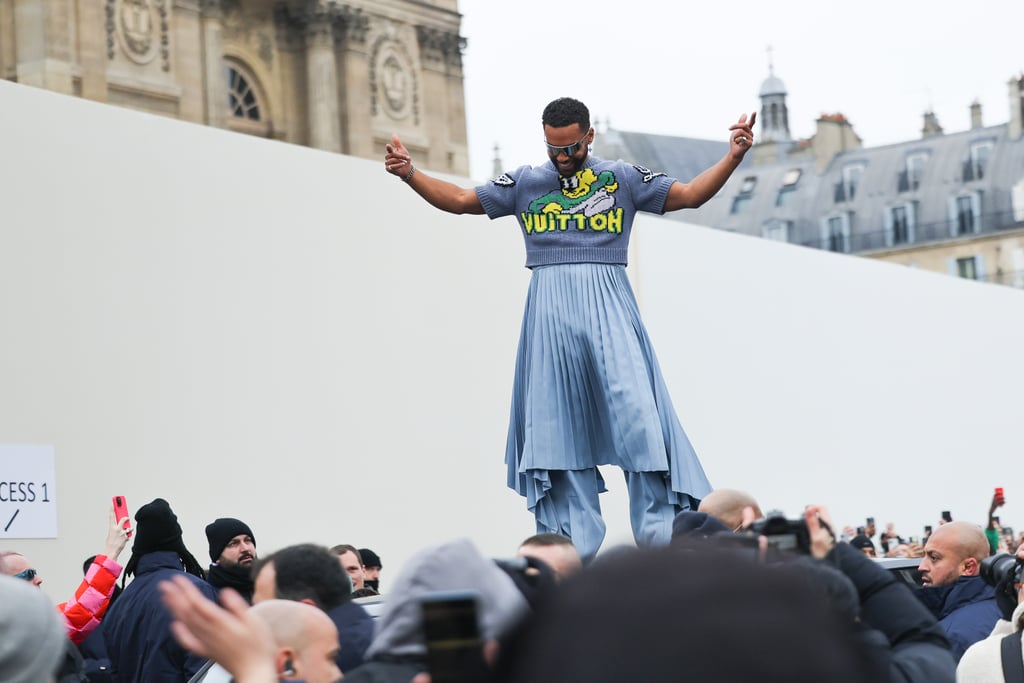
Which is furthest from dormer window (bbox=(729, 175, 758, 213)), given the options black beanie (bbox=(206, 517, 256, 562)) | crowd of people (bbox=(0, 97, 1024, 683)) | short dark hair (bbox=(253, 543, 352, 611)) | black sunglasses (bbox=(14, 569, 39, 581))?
short dark hair (bbox=(253, 543, 352, 611))

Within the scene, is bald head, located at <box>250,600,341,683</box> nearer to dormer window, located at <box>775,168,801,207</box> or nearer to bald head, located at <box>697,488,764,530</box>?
bald head, located at <box>697,488,764,530</box>

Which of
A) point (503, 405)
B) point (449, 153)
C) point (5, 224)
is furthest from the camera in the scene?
point (449, 153)

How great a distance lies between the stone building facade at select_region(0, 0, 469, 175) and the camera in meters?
24.6

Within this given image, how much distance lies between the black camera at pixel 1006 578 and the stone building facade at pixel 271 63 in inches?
833

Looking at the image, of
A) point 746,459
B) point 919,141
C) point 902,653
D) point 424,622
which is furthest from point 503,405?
point 919,141

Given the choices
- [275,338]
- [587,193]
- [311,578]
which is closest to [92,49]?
[275,338]

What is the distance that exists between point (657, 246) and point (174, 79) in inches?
545

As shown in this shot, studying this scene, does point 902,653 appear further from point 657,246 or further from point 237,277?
point 657,246

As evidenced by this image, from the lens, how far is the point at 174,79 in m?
27.0

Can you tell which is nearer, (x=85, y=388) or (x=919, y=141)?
(x=85, y=388)

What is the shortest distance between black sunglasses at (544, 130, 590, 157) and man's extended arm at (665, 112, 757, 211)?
36cm

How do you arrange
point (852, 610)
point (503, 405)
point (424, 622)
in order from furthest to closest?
point (503, 405)
point (852, 610)
point (424, 622)

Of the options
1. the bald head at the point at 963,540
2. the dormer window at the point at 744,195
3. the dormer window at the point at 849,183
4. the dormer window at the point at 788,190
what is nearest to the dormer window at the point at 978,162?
the dormer window at the point at 849,183

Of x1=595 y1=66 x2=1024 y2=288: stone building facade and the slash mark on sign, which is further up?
x1=595 y1=66 x2=1024 y2=288: stone building facade
